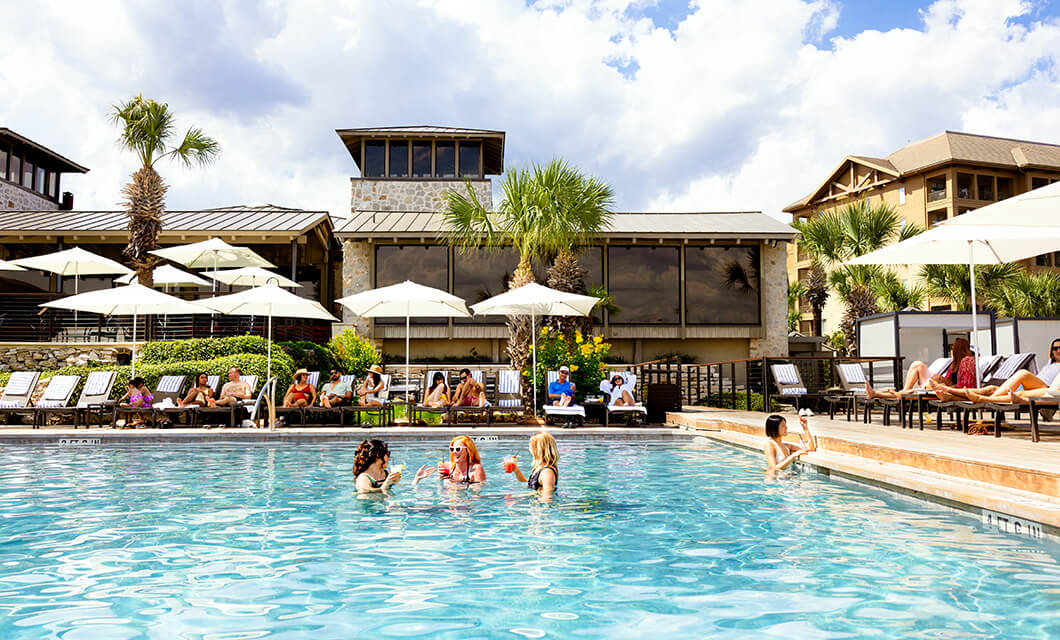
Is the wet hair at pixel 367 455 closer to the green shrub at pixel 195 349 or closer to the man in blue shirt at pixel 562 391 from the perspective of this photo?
the man in blue shirt at pixel 562 391

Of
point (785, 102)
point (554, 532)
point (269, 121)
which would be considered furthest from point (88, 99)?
point (554, 532)

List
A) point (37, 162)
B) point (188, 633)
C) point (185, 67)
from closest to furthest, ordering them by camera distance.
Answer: point (188, 633) → point (185, 67) → point (37, 162)

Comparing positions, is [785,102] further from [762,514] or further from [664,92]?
[762,514]

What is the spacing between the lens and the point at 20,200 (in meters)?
27.5

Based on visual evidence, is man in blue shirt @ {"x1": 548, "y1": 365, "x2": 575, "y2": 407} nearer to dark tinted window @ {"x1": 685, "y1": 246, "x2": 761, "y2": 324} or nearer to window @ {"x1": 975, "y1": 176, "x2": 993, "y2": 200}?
dark tinted window @ {"x1": 685, "y1": 246, "x2": 761, "y2": 324}

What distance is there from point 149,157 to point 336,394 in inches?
386

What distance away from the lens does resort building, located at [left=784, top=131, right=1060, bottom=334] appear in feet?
125

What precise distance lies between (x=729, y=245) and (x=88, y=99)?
62.9ft

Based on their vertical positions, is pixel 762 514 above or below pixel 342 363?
below

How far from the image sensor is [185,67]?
1507 centimetres

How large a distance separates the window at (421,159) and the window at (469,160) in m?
1.18

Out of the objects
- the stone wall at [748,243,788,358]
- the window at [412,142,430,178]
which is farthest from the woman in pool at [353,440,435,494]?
the window at [412,142,430,178]

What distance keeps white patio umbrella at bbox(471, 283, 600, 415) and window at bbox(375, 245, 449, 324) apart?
9166mm

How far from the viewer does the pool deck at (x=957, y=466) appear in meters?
4.62
